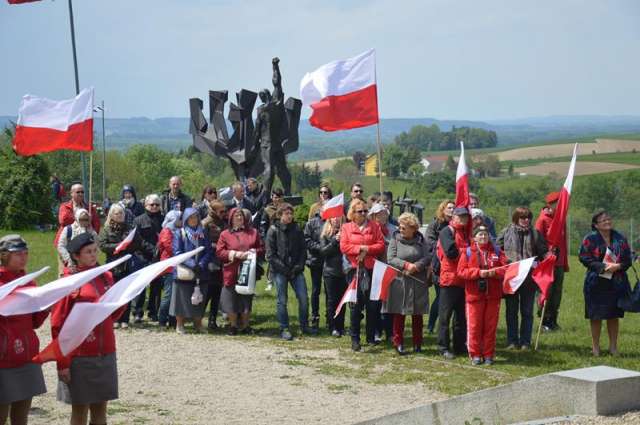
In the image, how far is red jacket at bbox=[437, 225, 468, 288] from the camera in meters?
11.1

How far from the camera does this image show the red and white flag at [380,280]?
11.5 metres

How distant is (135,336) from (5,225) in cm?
2295

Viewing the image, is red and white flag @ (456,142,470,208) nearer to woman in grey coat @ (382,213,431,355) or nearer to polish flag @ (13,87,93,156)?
woman in grey coat @ (382,213,431,355)

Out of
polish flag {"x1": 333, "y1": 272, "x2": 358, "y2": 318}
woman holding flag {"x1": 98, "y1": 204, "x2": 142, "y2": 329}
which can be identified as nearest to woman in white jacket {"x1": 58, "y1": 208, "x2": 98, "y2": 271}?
woman holding flag {"x1": 98, "y1": 204, "x2": 142, "y2": 329}

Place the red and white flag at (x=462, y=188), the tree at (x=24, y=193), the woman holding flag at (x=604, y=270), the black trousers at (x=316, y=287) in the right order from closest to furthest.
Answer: the woman holding flag at (x=604, y=270), the red and white flag at (x=462, y=188), the black trousers at (x=316, y=287), the tree at (x=24, y=193)

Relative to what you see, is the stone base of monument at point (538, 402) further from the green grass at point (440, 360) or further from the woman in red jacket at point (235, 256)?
the woman in red jacket at point (235, 256)

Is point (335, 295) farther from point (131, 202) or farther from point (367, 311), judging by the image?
point (131, 202)

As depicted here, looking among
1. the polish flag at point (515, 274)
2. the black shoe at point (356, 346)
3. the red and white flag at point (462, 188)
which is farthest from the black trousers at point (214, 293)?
the polish flag at point (515, 274)

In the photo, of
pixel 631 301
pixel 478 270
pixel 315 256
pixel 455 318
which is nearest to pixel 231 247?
pixel 315 256

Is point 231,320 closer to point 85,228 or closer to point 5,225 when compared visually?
point 85,228

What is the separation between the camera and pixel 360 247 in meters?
11.8

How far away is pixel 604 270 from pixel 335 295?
351cm

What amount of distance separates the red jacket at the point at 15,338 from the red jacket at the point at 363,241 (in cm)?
551

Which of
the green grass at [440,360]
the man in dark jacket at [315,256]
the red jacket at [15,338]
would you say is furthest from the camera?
the man in dark jacket at [315,256]
